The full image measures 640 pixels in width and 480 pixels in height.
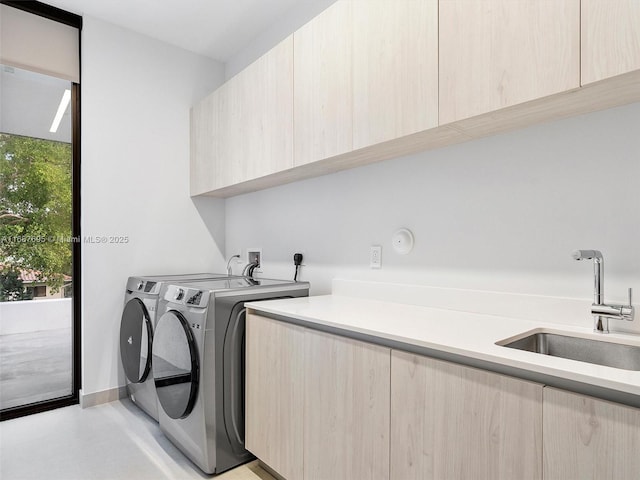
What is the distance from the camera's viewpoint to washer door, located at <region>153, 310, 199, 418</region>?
177 centimetres

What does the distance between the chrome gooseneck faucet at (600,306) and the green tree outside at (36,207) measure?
2910mm

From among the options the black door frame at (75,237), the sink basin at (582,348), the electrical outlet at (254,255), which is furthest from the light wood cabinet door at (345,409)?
the black door frame at (75,237)

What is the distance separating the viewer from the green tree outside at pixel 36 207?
2.40 meters

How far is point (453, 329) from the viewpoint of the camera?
1.23 meters

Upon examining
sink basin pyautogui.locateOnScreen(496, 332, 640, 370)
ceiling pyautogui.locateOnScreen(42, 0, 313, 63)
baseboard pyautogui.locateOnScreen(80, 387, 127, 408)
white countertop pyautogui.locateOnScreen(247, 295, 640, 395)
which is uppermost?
ceiling pyautogui.locateOnScreen(42, 0, 313, 63)

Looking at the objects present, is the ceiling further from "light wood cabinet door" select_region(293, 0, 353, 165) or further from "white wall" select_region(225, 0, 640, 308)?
"light wood cabinet door" select_region(293, 0, 353, 165)

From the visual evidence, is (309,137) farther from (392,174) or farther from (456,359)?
(456,359)

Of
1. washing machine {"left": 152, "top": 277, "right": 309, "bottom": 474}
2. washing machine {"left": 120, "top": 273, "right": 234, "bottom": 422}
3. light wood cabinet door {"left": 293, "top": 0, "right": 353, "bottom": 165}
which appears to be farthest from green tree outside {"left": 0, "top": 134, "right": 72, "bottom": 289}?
light wood cabinet door {"left": 293, "top": 0, "right": 353, "bottom": 165}

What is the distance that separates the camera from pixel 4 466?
5.99 feet

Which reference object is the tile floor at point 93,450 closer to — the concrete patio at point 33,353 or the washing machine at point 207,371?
the washing machine at point 207,371

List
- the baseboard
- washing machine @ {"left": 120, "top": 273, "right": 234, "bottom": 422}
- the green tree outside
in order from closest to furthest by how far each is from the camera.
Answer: washing machine @ {"left": 120, "top": 273, "right": 234, "bottom": 422}
the green tree outside
the baseboard

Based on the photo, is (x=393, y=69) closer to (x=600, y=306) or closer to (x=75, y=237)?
(x=600, y=306)

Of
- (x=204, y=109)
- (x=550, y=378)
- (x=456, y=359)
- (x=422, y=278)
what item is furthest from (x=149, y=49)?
(x=550, y=378)

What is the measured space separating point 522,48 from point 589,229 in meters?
0.65
